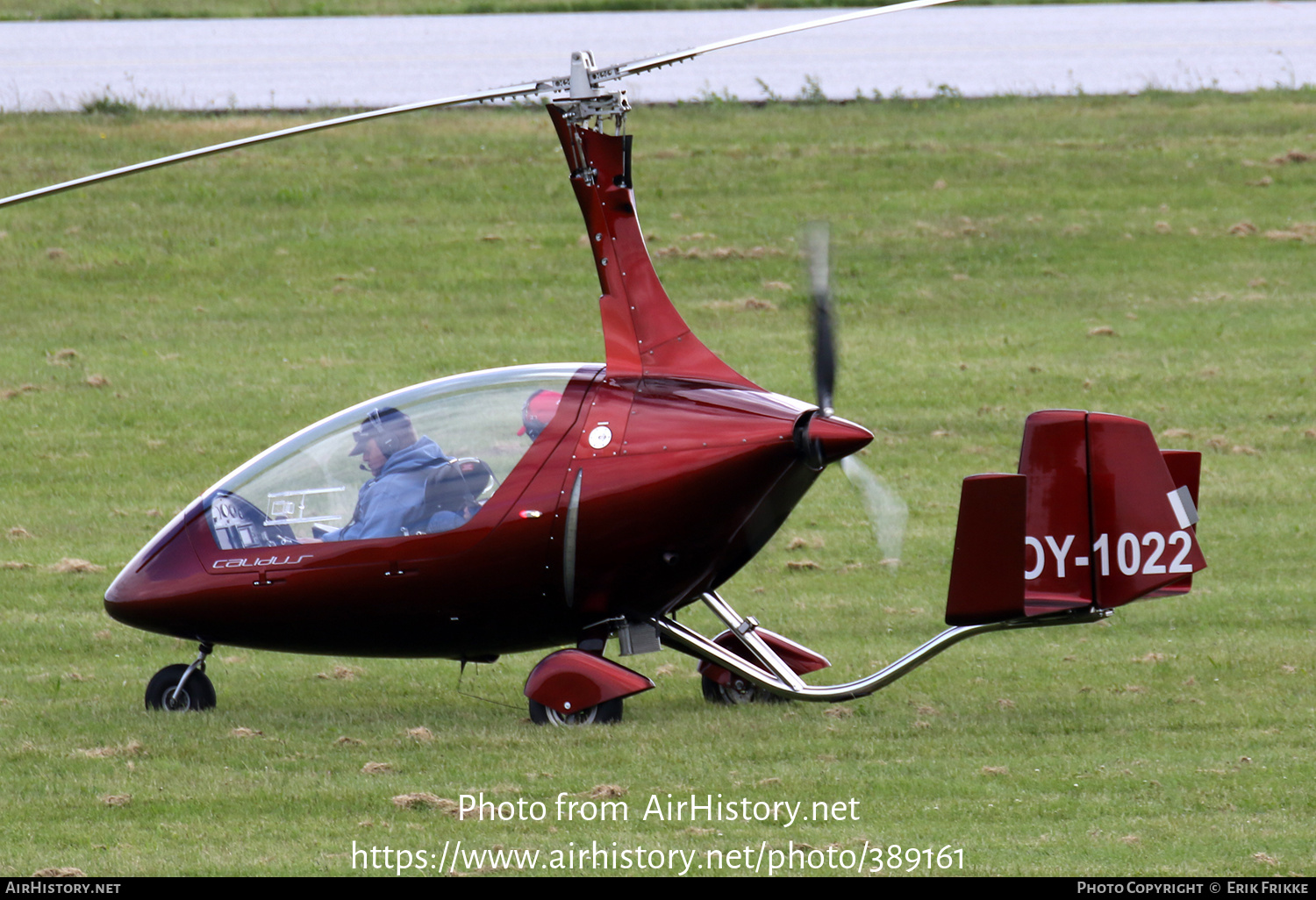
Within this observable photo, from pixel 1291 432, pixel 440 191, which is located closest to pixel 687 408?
pixel 1291 432

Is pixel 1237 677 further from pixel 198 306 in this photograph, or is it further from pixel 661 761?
pixel 198 306

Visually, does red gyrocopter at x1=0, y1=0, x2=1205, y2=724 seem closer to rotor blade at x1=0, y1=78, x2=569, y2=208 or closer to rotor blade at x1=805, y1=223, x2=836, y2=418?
rotor blade at x1=805, y1=223, x2=836, y2=418

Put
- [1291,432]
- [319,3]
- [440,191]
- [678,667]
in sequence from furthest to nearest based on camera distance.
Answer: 1. [319,3]
2. [440,191]
3. [1291,432]
4. [678,667]

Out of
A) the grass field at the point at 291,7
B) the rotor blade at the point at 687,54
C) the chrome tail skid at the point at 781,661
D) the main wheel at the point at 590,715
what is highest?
the grass field at the point at 291,7

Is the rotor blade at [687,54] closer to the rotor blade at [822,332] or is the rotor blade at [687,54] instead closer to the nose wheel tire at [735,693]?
the rotor blade at [822,332]

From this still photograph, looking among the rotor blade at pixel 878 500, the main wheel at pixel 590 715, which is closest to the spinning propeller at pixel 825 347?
the rotor blade at pixel 878 500

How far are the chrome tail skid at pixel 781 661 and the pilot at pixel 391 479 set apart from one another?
1651 millimetres

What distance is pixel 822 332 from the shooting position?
363 inches

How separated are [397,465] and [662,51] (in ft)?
55.6

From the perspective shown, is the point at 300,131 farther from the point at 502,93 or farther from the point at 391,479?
the point at 391,479

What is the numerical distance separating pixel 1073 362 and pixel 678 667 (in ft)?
28.1

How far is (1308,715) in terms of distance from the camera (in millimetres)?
9633

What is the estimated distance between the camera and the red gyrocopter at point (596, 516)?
923cm

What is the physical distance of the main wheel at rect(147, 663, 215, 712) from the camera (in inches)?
404
